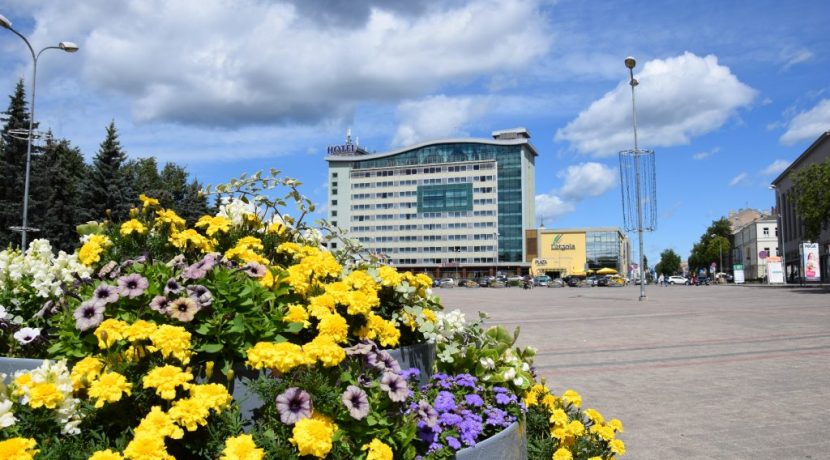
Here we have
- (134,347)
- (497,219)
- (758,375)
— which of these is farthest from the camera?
(497,219)

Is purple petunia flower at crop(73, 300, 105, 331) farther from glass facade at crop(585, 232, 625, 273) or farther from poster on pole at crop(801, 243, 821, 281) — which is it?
glass facade at crop(585, 232, 625, 273)

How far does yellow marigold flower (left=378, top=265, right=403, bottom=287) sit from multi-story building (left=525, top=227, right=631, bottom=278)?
404 ft

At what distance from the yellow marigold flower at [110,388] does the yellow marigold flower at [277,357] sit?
40cm

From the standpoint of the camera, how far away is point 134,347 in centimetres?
223

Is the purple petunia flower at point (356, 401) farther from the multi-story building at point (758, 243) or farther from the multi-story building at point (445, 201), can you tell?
the multi-story building at point (445, 201)

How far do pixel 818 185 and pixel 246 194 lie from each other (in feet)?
140

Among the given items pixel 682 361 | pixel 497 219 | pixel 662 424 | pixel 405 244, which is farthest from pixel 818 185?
pixel 405 244

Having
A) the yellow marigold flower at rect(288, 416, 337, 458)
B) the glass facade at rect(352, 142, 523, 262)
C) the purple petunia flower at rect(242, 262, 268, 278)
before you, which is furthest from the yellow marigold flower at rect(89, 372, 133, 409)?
the glass facade at rect(352, 142, 523, 262)

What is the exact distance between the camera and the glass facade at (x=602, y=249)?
131250mm

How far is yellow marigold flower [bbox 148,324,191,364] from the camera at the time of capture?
6.88 feet

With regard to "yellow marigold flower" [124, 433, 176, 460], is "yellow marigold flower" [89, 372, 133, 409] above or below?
above

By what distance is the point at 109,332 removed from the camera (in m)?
2.19

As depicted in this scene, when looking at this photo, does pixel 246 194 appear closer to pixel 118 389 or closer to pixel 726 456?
pixel 118 389

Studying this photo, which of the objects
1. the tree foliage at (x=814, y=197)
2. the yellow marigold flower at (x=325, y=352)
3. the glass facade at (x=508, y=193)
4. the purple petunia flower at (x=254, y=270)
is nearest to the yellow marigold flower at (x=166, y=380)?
the yellow marigold flower at (x=325, y=352)
